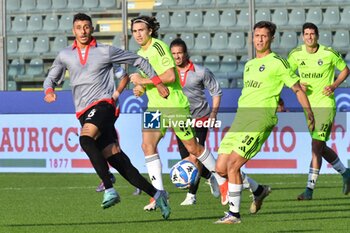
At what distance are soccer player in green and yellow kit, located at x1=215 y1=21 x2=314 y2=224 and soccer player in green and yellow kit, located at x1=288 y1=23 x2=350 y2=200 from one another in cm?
349

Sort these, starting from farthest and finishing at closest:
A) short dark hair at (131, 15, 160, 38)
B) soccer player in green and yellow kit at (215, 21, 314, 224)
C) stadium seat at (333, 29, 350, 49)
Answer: stadium seat at (333, 29, 350, 49)
short dark hair at (131, 15, 160, 38)
soccer player in green and yellow kit at (215, 21, 314, 224)

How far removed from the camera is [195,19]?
28.5 meters

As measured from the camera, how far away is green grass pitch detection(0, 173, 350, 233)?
9875 mm

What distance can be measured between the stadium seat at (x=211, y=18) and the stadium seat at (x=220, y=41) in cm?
43

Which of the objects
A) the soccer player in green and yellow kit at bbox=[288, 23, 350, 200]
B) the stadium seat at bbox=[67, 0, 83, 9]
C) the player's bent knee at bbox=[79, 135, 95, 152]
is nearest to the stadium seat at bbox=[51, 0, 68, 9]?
the stadium seat at bbox=[67, 0, 83, 9]

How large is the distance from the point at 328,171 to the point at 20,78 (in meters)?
10.5

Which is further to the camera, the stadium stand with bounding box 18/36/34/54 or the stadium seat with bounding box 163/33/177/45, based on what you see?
the stadium stand with bounding box 18/36/34/54

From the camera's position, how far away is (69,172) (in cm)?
Answer: 2031

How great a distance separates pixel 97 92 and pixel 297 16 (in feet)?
57.7

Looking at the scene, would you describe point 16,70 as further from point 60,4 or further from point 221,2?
point 221,2

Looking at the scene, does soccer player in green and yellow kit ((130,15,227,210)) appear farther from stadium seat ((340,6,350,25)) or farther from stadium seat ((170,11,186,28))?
stadium seat ((170,11,186,28))

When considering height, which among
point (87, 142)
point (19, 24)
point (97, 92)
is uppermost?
point (19, 24)

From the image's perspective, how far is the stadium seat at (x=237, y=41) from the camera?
89.7 feet

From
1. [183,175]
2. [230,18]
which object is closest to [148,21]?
[183,175]
